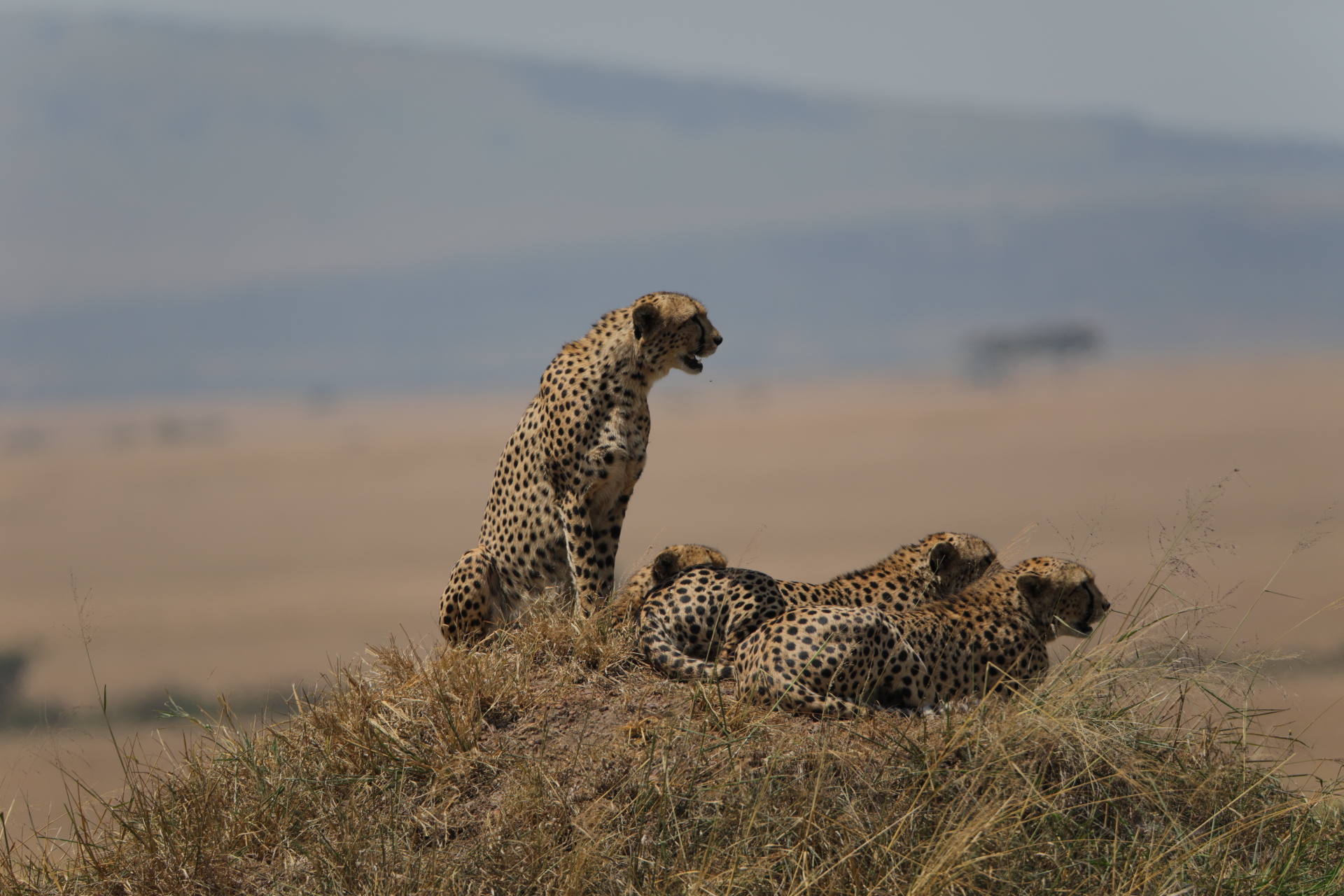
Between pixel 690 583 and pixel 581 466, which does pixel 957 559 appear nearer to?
pixel 690 583

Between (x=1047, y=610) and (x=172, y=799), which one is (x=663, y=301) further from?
(x=172, y=799)

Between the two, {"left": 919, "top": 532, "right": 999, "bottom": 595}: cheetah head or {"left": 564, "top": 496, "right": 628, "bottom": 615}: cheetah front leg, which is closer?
{"left": 564, "top": 496, "right": 628, "bottom": 615}: cheetah front leg

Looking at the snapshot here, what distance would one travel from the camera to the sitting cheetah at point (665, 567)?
19.6 feet

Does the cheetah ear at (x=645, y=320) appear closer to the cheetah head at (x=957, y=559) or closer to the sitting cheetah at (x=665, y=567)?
the sitting cheetah at (x=665, y=567)

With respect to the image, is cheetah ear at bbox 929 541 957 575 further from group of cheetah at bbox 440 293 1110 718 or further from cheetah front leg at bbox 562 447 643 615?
cheetah front leg at bbox 562 447 643 615

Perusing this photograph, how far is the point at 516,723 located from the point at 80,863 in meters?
1.71

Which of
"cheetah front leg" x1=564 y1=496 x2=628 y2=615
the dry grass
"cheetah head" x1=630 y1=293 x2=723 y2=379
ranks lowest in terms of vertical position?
the dry grass

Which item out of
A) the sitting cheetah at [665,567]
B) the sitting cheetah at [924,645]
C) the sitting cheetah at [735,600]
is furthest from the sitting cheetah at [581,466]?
the sitting cheetah at [924,645]

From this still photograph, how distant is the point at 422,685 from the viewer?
16.4ft

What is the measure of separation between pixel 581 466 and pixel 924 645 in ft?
5.83

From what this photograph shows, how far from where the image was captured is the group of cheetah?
16.2 feet

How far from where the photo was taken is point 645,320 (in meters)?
5.75

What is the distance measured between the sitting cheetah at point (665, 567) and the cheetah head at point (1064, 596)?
1455 millimetres

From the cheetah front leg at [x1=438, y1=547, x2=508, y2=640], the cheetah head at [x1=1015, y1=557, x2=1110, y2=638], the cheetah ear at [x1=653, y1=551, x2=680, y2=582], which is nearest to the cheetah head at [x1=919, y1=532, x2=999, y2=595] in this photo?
the cheetah head at [x1=1015, y1=557, x2=1110, y2=638]
